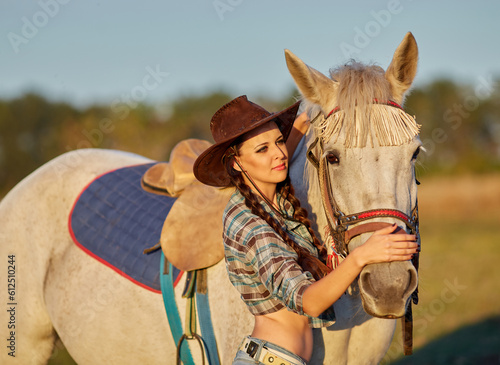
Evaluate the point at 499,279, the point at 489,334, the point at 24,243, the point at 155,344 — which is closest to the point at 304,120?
the point at 155,344

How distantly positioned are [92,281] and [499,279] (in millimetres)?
7597

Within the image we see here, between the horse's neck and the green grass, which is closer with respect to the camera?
the horse's neck

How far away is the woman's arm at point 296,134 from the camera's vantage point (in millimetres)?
2654

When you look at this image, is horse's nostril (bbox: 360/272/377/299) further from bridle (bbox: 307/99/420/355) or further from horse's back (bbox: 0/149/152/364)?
horse's back (bbox: 0/149/152/364)

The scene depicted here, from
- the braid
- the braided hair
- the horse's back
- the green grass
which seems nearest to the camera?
the braided hair

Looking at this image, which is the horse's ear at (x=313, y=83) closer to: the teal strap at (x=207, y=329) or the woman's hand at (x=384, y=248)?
the woman's hand at (x=384, y=248)

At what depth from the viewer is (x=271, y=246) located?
6.42ft

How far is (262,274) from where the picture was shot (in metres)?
1.95

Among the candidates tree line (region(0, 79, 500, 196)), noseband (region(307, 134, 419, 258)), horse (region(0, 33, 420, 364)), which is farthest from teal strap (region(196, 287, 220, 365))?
tree line (region(0, 79, 500, 196))

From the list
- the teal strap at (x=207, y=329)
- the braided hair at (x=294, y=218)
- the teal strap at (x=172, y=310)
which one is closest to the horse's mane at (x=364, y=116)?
the braided hair at (x=294, y=218)

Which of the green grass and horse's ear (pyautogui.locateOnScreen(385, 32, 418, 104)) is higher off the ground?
horse's ear (pyautogui.locateOnScreen(385, 32, 418, 104))

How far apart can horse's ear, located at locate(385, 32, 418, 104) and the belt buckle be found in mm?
1165

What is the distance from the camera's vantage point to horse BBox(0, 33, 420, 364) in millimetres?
1941

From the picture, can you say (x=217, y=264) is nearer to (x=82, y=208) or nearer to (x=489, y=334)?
(x=82, y=208)
